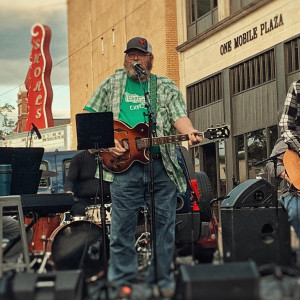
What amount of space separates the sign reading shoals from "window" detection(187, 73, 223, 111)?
16.6 m

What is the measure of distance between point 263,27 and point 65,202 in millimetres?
16721

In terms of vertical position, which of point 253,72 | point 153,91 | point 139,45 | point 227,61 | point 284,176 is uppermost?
point 227,61

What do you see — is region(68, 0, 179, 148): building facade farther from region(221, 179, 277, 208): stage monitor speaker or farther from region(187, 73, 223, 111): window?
region(221, 179, 277, 208): stage monitor speaker

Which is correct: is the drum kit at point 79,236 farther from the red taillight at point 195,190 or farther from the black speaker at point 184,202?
the red taillight at point 195,190

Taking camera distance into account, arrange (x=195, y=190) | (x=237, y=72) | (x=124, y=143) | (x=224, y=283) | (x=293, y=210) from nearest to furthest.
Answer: (x=224, y=283) < (x=124, y=143) < (x=293, y=210) < (x=195, y=190) < (x=237, y=72)

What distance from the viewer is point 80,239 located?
10.2m

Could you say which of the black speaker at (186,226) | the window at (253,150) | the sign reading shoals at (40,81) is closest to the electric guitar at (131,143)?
the black speaker at (186,226)

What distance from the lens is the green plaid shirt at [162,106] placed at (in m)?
7.11

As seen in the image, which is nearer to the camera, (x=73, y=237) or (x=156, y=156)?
(x=156, y=156)

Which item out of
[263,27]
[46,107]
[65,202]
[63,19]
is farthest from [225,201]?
[46,107]

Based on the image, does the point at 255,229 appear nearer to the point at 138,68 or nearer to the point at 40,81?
the point at 138,68

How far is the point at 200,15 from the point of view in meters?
28.6

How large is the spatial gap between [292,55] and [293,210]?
15.2 meters

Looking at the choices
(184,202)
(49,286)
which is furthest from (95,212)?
(49,286)
